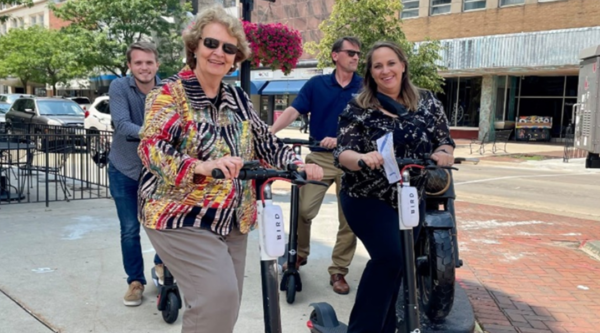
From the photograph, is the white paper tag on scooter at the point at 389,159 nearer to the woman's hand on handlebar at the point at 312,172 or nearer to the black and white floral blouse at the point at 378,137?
the black and white floral blouse at the point at 378,137

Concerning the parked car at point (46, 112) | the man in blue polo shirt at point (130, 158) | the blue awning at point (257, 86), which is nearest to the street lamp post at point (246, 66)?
the man in blue polo shirt at point (130, 158)

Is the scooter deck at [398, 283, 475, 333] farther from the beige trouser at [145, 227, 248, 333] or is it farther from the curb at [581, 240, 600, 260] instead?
the curb at [581, 240, 600, 260]

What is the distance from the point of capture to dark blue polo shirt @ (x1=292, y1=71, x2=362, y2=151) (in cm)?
458

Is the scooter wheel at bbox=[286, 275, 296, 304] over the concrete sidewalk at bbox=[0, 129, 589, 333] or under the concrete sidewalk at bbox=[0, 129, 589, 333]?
over

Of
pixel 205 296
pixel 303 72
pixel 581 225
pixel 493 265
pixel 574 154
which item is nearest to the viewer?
pixel 205 296

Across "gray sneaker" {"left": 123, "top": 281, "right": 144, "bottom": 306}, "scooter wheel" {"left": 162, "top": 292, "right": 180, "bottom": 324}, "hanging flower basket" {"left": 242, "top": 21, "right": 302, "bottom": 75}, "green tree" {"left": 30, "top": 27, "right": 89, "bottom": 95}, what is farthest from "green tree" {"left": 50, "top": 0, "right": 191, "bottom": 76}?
"scooter wheel" {"left": 162, "top": 292, "right": 180, "bottom": 324}

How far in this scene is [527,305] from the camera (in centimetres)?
429

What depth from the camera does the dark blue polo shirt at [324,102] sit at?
4.58 meters

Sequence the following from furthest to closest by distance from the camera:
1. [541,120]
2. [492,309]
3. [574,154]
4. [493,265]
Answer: [541,120] < [574,154] < [493,265] < [492,309]

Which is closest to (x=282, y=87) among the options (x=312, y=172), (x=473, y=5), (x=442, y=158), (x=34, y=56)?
(x=473, y=5)

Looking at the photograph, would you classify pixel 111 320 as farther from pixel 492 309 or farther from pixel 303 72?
pixel 303 72

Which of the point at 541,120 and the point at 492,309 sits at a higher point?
the point at 541,120

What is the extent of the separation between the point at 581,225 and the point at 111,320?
645cm

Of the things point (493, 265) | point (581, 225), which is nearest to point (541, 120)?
point (581, 225)
